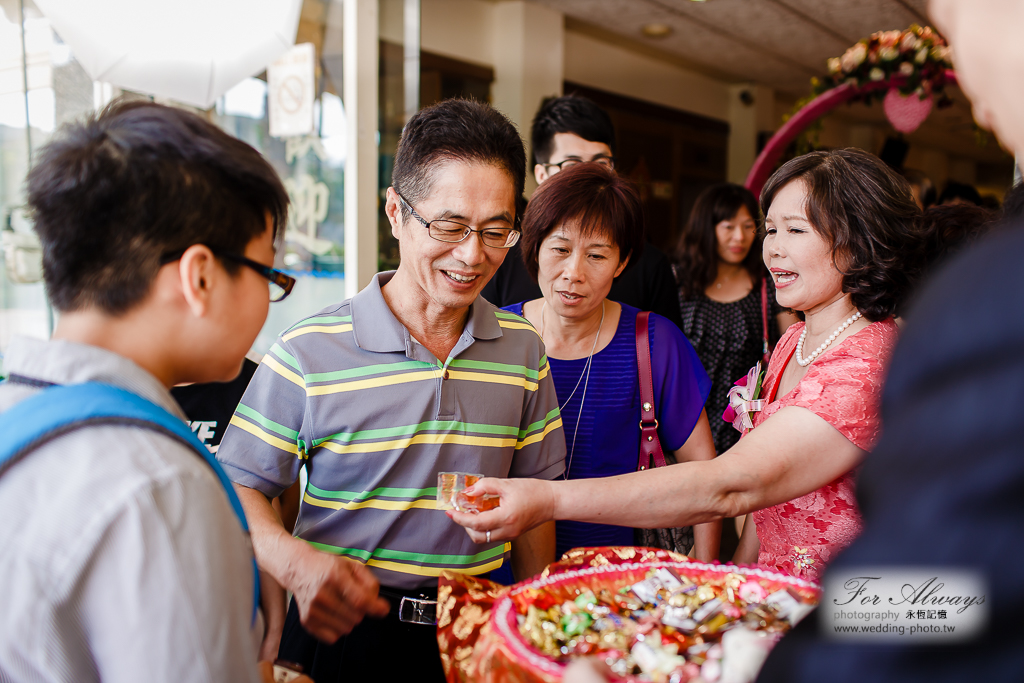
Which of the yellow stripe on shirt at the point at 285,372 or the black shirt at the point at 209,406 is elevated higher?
the yellow stripe on shirt at the point at 285,372

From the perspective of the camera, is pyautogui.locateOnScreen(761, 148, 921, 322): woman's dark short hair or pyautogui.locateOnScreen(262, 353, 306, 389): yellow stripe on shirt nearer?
pyautogui.locateOnScreen(262, 353, 306, 389): yellow stripe on shirt

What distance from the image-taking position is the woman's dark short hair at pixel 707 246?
12.4ft

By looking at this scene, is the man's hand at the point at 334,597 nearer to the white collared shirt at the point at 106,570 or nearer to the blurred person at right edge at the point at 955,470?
the white collared shirt at the point at 106,570

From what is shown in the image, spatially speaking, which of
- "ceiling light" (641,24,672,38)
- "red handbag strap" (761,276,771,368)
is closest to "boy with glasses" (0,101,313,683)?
"red handbag strap" (761,276,771,368)

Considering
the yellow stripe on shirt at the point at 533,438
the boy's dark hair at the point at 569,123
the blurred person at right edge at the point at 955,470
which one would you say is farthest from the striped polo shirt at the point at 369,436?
the boy's dark hair at the point at 569,123

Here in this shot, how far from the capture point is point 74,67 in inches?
143

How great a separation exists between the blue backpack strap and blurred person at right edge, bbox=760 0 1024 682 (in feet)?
2.21

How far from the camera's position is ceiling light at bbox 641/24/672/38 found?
6.19m

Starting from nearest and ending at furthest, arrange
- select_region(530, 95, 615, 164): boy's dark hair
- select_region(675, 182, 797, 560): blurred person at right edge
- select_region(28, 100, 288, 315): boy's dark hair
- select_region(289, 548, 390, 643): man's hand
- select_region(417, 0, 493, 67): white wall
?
select_region(28, 100, 288, 315): boy's dark hair → select_region(289, 548, 390, 643): man's hand → select_region(530, 95, 615, 164): boy's dark hair → select_region(675, 182, 797, 560): blurred person at right edge → select_region(417, 0, 493, 67): white wall

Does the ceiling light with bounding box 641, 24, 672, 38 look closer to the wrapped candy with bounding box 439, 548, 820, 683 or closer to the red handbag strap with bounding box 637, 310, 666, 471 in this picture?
the red handbag strap with bounding box 637, 310, 666, 471

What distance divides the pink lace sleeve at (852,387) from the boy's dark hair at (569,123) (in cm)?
161

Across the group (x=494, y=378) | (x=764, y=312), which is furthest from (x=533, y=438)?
(x=764, y=312)

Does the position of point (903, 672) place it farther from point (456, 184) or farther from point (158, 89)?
point (158, 89)

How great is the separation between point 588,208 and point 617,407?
564mm
